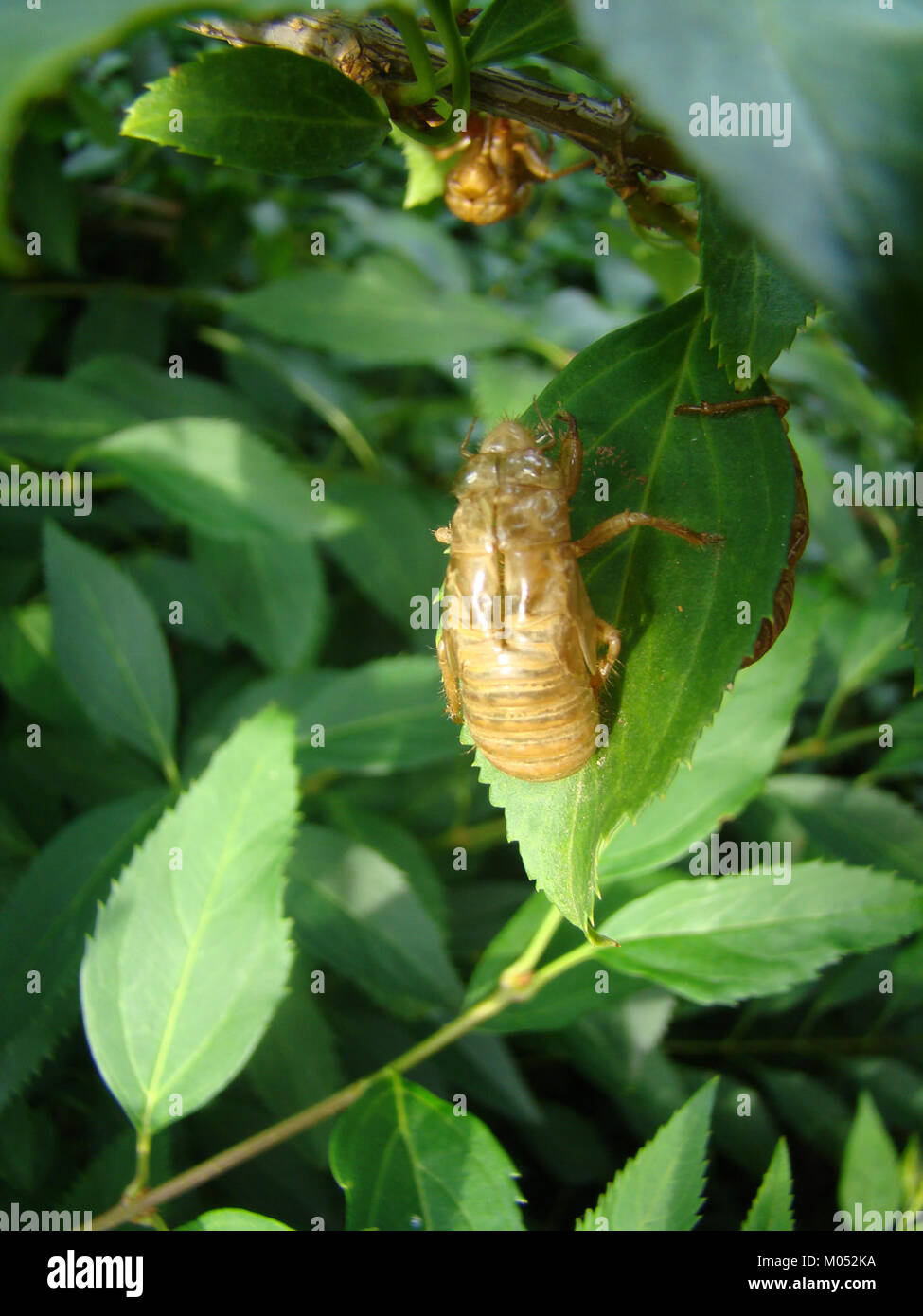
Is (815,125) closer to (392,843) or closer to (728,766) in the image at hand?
(728,766)

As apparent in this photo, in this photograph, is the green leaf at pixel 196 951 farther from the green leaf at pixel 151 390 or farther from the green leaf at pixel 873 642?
the green leaf at pixel 873 642

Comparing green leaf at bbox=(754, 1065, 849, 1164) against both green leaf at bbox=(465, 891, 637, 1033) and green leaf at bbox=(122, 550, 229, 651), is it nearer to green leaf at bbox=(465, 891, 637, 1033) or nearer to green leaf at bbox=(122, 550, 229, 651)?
green leaf at bbox=(465, 891, 637, 1033)

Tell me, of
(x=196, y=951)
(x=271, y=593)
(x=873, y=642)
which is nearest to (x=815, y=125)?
(x=196, y=951)

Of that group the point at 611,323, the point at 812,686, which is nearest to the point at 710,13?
the point at 812,686

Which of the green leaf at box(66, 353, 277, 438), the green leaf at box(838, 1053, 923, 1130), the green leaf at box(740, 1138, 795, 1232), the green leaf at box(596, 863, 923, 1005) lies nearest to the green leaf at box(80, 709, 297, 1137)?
the green leaf at box(596, 863, 923, 1005)

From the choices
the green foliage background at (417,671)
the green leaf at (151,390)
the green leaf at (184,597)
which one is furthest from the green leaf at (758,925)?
the green leaf at (151,390)

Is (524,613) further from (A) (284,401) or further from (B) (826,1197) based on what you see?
(B) (826,1197)
